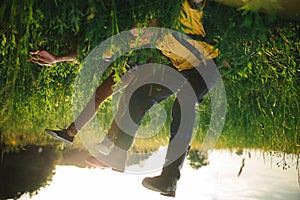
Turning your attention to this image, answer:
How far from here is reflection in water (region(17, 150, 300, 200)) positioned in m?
3.09

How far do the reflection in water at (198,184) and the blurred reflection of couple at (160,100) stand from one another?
1.05 m

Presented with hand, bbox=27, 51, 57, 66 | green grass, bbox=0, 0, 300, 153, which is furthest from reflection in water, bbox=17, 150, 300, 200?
hand, bbox=27, 51, 57, 66

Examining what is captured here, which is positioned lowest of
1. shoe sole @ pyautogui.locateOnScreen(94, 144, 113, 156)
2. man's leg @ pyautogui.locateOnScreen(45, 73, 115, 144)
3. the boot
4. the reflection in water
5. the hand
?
the reflection in water

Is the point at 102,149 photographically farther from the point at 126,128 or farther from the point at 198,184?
the point at 198,184

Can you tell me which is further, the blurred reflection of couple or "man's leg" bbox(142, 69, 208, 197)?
"man's leg" bbox(142, 69, 208, 197)

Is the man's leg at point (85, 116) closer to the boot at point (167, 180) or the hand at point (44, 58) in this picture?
the hand at point (44, 58)

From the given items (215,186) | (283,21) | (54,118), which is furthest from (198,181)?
(283,21)

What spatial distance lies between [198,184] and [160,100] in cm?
191

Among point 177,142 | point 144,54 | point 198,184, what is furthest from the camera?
point 198,184

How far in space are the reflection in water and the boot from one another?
1.01 metres

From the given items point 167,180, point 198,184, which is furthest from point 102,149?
point 198,184

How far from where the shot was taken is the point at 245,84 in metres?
3.42

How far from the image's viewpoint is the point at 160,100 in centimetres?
186

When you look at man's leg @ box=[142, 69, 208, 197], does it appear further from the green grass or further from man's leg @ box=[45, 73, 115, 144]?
man's leg @ box=[45, 73, 115, 144]
